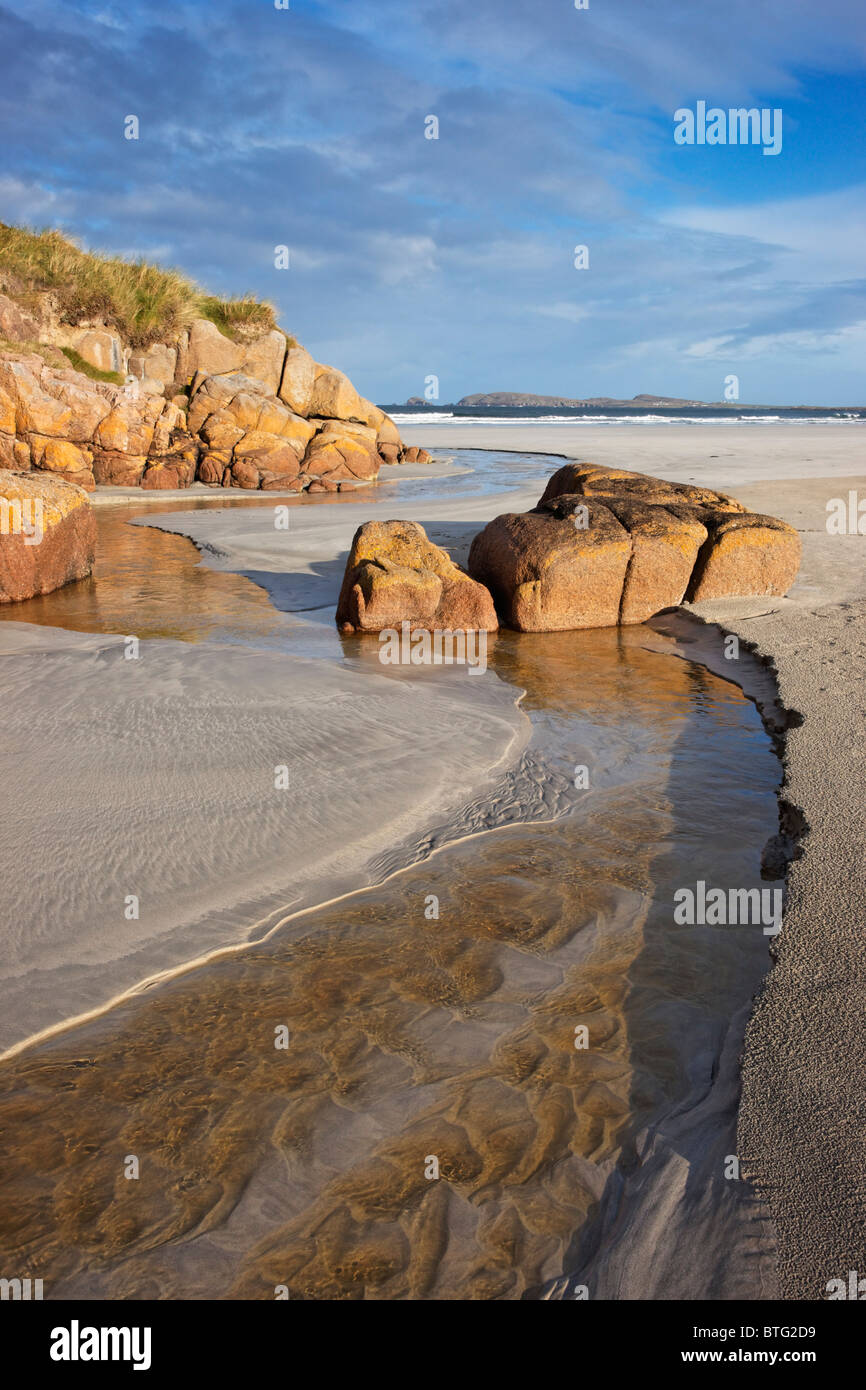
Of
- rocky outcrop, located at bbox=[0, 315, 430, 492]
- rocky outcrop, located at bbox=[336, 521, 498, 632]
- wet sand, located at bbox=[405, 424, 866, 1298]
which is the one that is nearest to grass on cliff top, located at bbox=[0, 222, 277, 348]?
rocky outcrop, located at bbox=[0, 315, 430, 492]

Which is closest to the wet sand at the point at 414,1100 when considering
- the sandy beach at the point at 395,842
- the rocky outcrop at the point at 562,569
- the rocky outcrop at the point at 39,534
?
the sandy beach at the point at 395,842

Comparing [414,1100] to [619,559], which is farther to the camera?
[619,559]

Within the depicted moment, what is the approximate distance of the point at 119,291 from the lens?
73.0 ft

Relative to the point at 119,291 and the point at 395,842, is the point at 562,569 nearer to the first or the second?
the point at 395,842

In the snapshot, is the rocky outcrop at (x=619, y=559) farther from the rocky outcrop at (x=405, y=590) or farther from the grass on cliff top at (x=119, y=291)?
the grass on cliff top at (x=119, y=291)

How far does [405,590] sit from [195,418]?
50.2 feet

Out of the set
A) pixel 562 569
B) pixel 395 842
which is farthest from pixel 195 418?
pixel 395 842

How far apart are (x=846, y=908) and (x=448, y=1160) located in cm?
182

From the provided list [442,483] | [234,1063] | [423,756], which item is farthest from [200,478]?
[234,1063]

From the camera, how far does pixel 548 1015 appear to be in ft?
9.93

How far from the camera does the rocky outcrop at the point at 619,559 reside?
838 centimetres

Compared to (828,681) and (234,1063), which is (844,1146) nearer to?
(234,1063)

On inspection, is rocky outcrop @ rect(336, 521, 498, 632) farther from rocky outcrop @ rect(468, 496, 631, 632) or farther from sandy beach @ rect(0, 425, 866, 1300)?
sandy beach @ rect(0, 425, 866, 1300)

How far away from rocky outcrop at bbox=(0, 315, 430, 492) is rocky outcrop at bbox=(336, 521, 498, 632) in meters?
11.7
